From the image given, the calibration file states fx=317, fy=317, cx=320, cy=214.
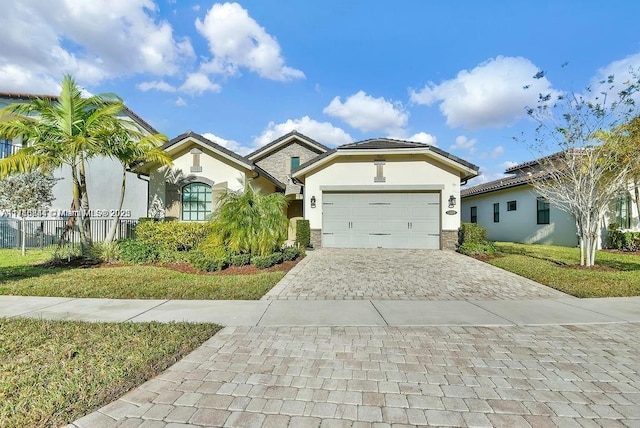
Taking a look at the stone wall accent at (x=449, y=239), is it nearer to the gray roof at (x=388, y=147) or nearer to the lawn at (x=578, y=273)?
the lawn at (x=578, y=273)

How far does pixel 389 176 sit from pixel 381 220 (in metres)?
2.05

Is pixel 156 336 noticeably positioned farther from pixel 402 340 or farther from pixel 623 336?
pixel 623 336

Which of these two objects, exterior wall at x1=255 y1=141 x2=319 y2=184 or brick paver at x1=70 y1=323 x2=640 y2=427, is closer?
brick paver at x1=70 y1=323 x2=640 y2=427

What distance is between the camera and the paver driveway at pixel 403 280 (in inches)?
263

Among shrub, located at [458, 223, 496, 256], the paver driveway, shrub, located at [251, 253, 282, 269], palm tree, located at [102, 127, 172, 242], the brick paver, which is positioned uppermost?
palm tree, located at [102, 127, 172, 242]

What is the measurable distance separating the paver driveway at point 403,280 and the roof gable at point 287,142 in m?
11.0

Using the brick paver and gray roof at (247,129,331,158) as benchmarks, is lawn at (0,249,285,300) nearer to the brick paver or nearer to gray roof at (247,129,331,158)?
the brick paver

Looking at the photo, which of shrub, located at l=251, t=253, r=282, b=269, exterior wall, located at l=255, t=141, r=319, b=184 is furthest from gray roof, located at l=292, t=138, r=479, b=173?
exterior wall, located at l=255, t=141, r=319, b=184

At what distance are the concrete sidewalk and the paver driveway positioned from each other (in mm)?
509

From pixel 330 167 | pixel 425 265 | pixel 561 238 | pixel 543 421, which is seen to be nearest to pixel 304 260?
pixel 425 265

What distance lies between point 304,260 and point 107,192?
568 inches

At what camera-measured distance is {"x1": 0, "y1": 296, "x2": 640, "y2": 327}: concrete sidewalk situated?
4926 millimetres

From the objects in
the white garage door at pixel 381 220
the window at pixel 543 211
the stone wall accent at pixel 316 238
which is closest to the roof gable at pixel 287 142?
the white garage door at pixel 381 220

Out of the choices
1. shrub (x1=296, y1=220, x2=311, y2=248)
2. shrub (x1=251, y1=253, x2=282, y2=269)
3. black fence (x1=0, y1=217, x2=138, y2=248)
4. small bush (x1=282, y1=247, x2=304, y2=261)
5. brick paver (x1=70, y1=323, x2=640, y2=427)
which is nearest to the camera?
brick paver (x1=70, y1=323, x2=640, y2=427)
